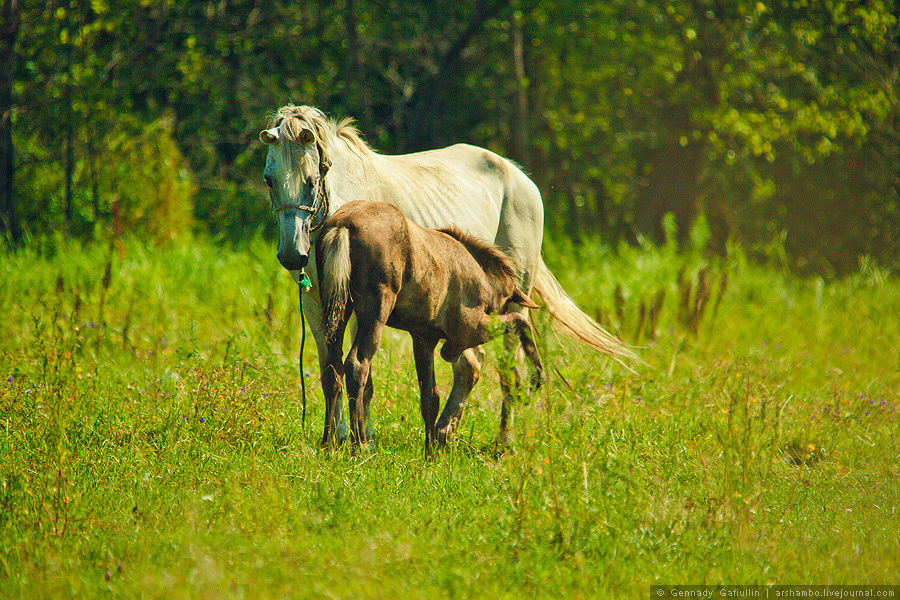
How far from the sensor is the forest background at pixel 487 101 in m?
11.4

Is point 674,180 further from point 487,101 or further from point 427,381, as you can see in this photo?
point 427,381

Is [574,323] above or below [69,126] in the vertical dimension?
below

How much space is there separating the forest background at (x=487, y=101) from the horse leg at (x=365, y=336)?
7551mm

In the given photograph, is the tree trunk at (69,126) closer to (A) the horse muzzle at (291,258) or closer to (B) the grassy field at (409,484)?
(B) the grassy field at (409,484)

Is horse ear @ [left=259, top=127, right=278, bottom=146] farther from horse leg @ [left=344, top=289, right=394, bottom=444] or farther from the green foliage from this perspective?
the green foliage

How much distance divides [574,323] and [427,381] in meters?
1.38

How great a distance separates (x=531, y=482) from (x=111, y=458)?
2.18 meters

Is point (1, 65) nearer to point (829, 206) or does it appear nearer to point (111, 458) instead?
point (111, 458)

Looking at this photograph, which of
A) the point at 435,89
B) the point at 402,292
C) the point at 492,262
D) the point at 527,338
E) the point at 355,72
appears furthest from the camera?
the point at 355,72

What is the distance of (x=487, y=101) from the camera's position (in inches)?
566

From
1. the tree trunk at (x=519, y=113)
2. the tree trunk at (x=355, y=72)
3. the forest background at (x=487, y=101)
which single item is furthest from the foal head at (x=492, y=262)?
the tree trunk at (x=519, y=113)

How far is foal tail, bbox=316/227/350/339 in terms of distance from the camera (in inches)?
146

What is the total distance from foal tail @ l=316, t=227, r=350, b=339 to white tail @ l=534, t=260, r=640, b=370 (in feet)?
4.98

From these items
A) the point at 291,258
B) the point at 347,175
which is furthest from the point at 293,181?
the point at 347,175
